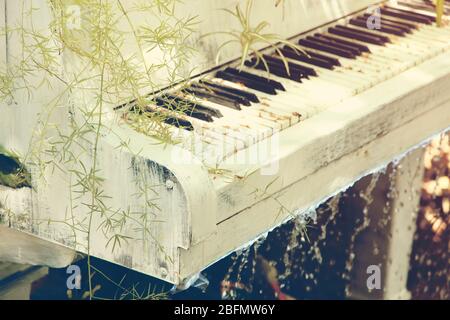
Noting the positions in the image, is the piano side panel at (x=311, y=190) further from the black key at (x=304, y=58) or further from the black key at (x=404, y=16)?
the black key at (x=404, y=16)

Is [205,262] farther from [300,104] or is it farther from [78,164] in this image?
[300,104]

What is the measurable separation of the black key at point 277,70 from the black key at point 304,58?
0.43 feet

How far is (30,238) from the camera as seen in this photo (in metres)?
3.75

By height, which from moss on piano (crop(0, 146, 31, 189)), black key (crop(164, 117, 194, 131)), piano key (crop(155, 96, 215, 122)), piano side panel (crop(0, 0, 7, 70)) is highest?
piano side panel (crop(0, 0, 7, 70))

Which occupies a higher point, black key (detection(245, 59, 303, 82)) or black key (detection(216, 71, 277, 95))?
black key (detection(245, 59, 303, 82))

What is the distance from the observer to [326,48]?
429cm

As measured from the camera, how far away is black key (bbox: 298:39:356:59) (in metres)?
4.25

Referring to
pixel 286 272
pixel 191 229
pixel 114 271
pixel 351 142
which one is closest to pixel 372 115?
pixel 351 142

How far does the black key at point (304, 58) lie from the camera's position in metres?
4.13

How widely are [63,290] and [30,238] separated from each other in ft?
3.84

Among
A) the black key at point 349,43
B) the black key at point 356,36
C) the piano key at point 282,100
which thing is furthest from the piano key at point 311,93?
the black key at point 356,36

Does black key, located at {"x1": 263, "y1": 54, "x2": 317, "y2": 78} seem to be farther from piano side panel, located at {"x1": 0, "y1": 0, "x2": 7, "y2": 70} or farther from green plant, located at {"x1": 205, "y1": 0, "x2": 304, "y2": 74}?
piano side panel, located at {"x1": 0, "y1": 0, "x2": 7, "y2": 70}

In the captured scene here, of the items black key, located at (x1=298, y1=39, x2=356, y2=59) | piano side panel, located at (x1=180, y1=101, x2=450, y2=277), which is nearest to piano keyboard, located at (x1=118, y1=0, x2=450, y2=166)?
black key, located at (x1=298, y1=39, x2=356, y2=59)

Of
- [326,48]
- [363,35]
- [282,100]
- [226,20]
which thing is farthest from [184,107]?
[363,35]
